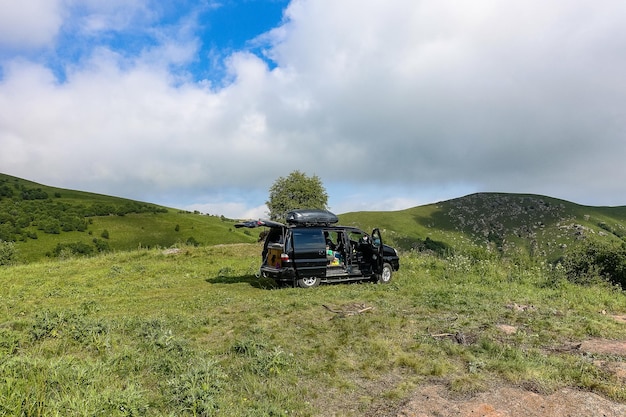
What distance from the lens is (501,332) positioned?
789 cm

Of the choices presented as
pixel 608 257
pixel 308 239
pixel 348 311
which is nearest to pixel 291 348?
pixel 348 311

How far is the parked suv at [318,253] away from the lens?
14039 mm

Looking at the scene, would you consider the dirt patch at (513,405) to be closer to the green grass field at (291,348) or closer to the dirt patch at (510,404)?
the dirt patch at (510,404)

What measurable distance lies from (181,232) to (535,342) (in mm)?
90710

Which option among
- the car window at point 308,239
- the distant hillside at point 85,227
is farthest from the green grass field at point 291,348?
the distant hillside at point 85,227

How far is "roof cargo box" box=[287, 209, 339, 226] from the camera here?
572 inches

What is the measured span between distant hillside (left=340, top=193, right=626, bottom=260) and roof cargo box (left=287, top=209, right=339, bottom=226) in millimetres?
109501

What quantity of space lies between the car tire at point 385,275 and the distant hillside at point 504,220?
355 feet

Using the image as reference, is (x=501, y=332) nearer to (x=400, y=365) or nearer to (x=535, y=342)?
(x=535, y=342)

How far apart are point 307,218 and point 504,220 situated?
153068 millimetres

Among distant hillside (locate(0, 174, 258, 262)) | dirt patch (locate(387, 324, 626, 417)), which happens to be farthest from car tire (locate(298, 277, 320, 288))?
distant hillside (locate(0, 174, 258, 262))

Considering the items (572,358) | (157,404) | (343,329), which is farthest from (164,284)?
(572,358)

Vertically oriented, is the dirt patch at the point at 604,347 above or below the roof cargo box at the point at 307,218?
below

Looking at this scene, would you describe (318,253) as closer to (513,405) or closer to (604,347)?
(604,347)
